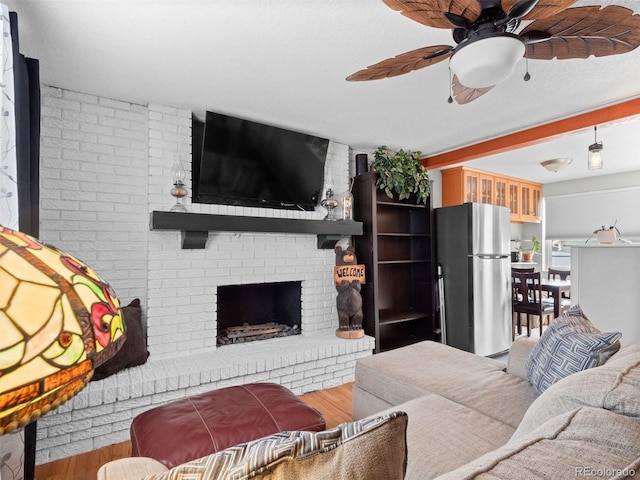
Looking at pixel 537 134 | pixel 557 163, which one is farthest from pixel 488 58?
pixel 557 163

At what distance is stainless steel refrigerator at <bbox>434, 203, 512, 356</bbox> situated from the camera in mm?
3777

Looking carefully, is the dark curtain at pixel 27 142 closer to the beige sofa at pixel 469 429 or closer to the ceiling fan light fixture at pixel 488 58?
the beige sofa at pixel 469 429

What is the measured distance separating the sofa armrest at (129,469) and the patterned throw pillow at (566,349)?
1.60m

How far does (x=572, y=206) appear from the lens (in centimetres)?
583

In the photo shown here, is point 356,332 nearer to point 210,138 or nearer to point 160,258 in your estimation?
point 160,258

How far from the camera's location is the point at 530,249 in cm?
620

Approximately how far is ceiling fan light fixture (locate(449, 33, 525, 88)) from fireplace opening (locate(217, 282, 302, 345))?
2.46 meters

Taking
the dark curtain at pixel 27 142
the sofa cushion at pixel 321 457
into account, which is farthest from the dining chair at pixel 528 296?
the dark curtain at pixel 27 142

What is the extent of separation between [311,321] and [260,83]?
2.16m

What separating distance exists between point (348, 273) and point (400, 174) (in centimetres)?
125

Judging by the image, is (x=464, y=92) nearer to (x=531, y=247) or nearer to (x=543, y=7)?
(x=543, y=7)

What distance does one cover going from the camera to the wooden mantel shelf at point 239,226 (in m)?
2.60

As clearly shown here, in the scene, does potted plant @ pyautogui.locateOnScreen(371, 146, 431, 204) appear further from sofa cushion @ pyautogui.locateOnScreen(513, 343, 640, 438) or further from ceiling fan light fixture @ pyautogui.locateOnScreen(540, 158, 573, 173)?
sofa cushion @ pyautogui.locateOnScreen(513, 343, 640, 438)

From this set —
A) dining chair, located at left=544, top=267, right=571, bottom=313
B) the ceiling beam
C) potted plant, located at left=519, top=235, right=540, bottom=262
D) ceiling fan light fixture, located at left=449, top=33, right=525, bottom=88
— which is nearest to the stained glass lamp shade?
ceiling fan light fixture, located at left=449, top=33, right=525, bottom=88
